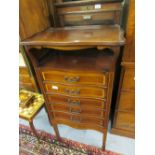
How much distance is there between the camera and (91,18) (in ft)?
3.94

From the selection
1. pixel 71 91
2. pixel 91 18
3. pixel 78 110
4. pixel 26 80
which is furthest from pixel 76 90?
pixel 26 80

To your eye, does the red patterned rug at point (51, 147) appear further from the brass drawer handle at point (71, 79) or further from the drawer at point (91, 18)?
the drawer at point (91, 18)

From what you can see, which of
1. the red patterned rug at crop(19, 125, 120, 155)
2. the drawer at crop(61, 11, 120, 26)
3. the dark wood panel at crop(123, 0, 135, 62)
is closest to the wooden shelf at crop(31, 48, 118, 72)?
the dark wood panel at crop(123, 0, 135, 62)

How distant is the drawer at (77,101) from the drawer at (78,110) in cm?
4

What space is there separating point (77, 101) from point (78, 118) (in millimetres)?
216

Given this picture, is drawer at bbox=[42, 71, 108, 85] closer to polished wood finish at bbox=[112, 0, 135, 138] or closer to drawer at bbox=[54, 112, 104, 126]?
polished wood finish at bbox=[112, 0, 135, 138]

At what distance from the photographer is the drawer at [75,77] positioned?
0.95m

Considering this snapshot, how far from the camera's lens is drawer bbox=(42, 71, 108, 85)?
946mm

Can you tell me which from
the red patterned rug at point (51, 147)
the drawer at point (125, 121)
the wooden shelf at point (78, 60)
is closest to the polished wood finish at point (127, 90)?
the drawer at point (125, 121)
